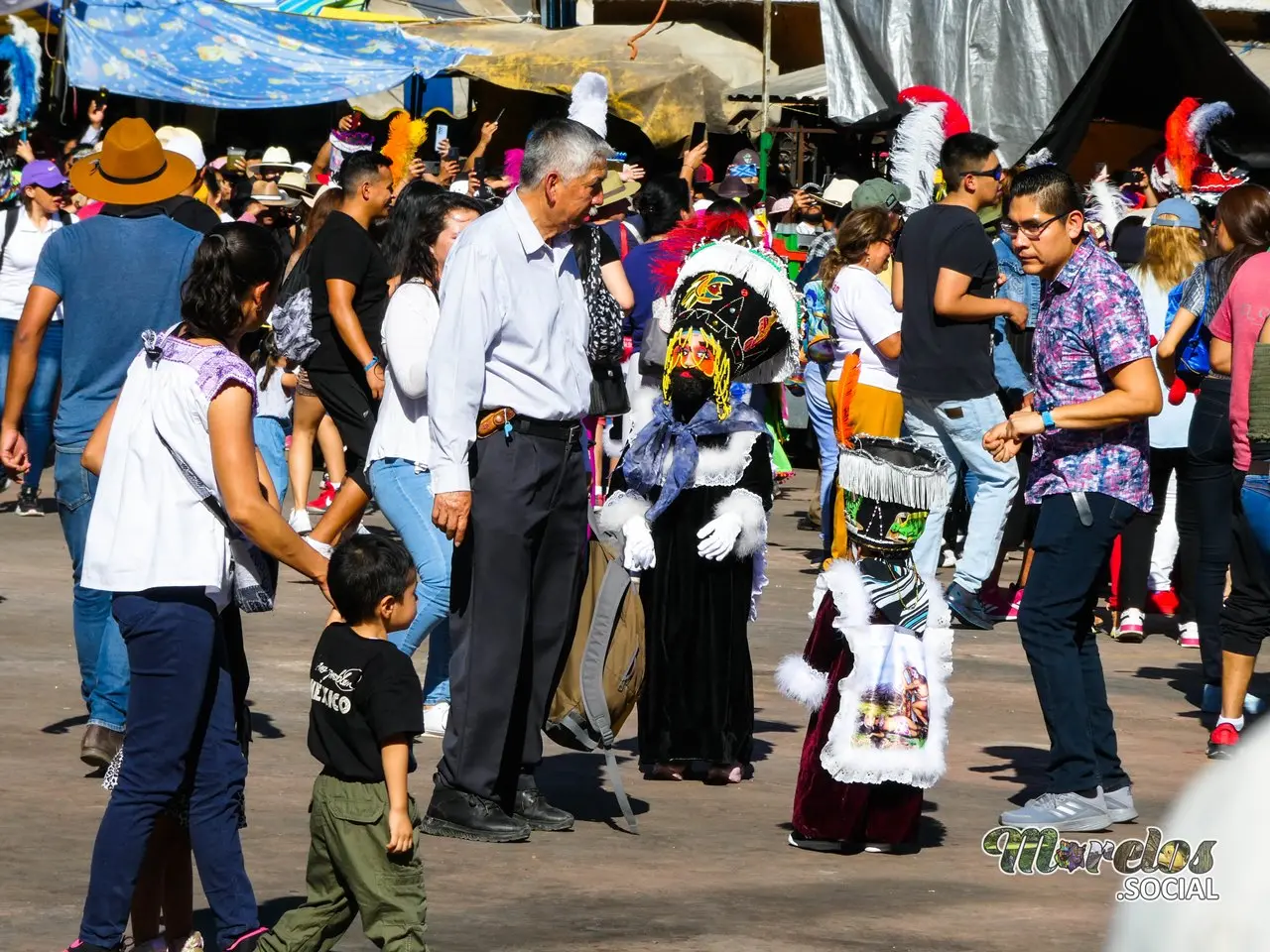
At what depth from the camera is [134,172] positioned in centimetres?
674

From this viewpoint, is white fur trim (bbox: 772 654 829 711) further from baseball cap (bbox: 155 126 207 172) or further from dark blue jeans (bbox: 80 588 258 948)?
baseball cap (bbox: 155 126 207 172)

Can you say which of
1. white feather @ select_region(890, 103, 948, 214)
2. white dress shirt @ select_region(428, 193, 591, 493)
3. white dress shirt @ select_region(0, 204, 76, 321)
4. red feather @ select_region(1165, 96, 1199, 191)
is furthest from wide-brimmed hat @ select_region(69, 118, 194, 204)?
red feather @ select_region(1165, 96, 1199, 191)

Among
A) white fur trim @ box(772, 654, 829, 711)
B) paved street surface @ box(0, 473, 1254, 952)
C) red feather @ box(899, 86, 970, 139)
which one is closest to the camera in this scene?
paved street surface @ box(0, 473, 1254, 952)

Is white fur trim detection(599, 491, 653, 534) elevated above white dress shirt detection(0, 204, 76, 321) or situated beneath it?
situated beneath

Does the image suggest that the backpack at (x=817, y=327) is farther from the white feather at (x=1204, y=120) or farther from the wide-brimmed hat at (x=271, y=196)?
the wide-brimmed hat at (x=271, y=196)

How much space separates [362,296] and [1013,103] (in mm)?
8347

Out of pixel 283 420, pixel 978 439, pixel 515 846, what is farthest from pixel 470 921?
pixel 283 420

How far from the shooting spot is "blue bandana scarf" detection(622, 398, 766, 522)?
7.11 metres

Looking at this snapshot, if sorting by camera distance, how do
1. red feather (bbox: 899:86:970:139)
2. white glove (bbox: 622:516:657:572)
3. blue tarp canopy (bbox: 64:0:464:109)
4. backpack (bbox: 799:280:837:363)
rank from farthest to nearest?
blue tarp canopy (bbox: 64:0:464:109)
red feather (bbox: 899:86:970:139)
backpack (bbox: 799:280:837:363)
white glove (bbox: 622:516:657:572)

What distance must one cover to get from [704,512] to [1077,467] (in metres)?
1.44

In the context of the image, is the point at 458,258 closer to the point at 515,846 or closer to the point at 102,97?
the point at 515,846

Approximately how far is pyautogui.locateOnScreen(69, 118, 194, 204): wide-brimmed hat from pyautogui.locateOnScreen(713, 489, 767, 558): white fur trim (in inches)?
87.4

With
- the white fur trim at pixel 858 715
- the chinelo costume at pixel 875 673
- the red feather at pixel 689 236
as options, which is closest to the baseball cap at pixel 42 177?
the red feather at pixel 689 236

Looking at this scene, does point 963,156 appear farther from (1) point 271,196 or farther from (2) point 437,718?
(1) point 271,196
